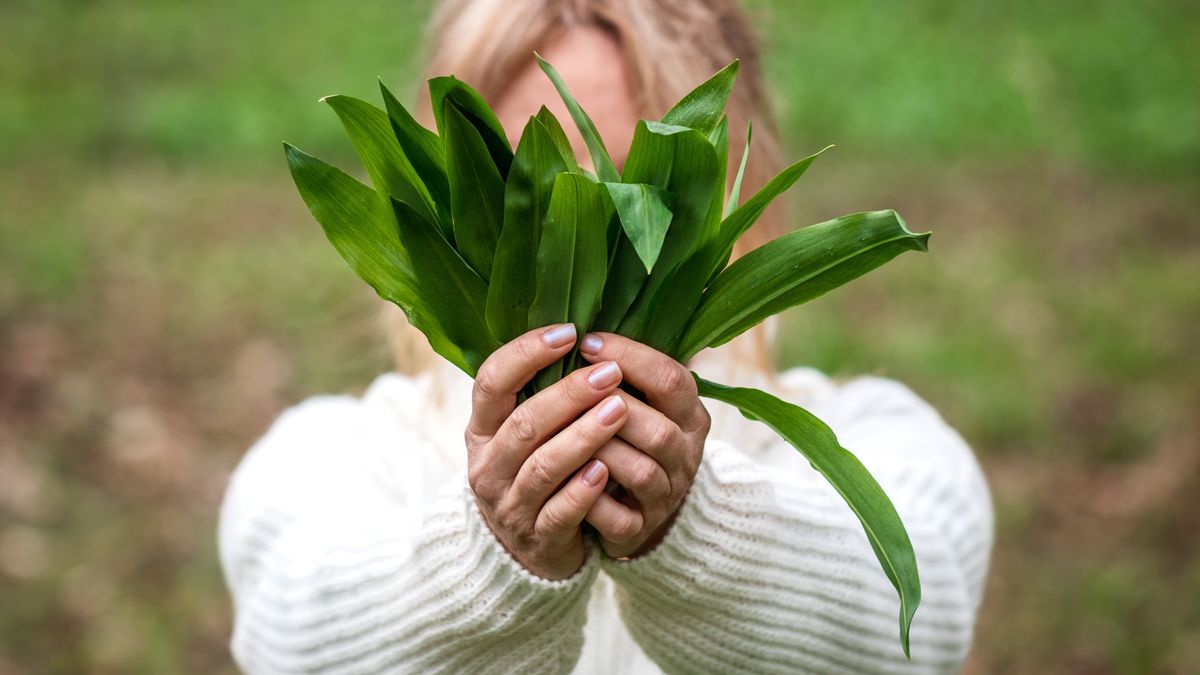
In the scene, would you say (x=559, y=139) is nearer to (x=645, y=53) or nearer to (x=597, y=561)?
(x=597, y=561)

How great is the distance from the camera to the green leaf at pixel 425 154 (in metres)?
1.01

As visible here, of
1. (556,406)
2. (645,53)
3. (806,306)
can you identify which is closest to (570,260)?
(556,406)

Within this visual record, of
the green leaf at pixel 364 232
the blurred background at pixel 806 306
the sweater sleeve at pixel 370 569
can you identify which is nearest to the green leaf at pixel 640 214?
the green leaf at pixel 364 232

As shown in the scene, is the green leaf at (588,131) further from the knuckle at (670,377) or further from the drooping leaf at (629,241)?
the knuckle at (670,377)

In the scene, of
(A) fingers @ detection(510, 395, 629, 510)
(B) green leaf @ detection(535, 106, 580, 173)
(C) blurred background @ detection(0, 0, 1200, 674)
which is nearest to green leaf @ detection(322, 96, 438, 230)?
(B) green leaf @ detection(535, 106, 580, 173)

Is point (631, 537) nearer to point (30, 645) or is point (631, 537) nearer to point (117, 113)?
point (30, 645)

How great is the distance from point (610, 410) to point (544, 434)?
0.21 ft

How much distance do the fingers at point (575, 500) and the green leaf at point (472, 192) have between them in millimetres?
199

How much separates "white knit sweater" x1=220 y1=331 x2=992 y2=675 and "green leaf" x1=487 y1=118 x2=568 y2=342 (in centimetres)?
20

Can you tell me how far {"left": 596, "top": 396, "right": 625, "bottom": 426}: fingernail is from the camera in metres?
→ 0.99

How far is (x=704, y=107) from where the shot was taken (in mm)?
1047

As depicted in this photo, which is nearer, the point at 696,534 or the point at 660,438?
the point at 660,438

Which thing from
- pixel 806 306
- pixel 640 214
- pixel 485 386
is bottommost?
pixel 485 386

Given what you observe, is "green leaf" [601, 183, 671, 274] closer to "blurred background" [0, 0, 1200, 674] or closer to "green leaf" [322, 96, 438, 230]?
"green leaf" [322, 96, 438, 230]
